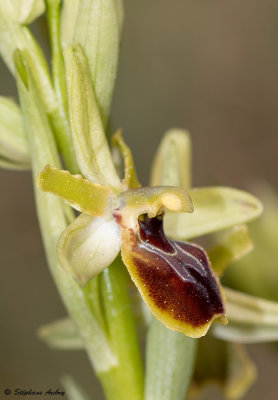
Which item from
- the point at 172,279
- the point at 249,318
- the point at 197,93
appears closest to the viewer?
the point at 172,279

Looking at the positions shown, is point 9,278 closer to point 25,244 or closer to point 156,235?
point 25,244

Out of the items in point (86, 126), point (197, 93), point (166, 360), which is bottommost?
point (197, 93)

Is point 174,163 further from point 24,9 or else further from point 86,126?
point 24,9

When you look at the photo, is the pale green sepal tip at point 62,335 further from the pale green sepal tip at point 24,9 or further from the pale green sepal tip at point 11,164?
the pale green sepal tip at point 24,9

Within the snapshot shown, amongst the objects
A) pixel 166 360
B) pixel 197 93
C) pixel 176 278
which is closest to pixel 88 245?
pixel 176 278

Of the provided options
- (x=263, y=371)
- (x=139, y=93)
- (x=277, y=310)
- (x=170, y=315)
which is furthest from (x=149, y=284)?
(x=139, y=93)
